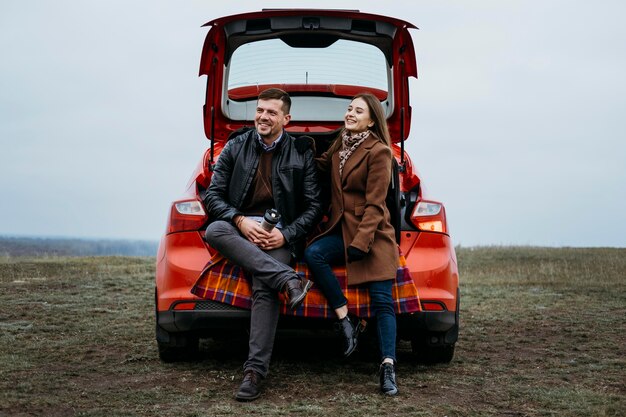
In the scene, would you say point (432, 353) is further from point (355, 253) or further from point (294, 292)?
point (294, 292)

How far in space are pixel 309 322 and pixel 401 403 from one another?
86 cm

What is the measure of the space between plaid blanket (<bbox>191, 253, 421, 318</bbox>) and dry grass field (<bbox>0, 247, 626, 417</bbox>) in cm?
46

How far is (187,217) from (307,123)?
4.66 feet

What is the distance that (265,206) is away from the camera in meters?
5.35

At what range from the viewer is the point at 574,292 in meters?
11.5

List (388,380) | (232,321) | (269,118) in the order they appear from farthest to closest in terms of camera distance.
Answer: (269,118) → (232,321) → (388,380)

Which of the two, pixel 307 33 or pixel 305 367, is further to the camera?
pixel 307 33

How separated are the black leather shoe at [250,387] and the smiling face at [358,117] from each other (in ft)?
5.44

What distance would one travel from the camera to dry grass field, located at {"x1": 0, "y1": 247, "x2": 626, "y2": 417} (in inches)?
180

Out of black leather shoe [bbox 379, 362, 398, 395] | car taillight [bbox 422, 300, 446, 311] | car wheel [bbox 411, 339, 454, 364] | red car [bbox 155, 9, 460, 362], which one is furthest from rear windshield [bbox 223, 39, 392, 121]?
black leather shoe [bbox 379, 362, 398, 395]

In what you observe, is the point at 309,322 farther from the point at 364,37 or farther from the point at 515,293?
the point at 515,293

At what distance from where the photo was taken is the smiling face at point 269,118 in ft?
17.1

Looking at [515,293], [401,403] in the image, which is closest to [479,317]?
[515,293]

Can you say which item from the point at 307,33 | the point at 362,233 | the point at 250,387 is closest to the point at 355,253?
the point at 362,233
